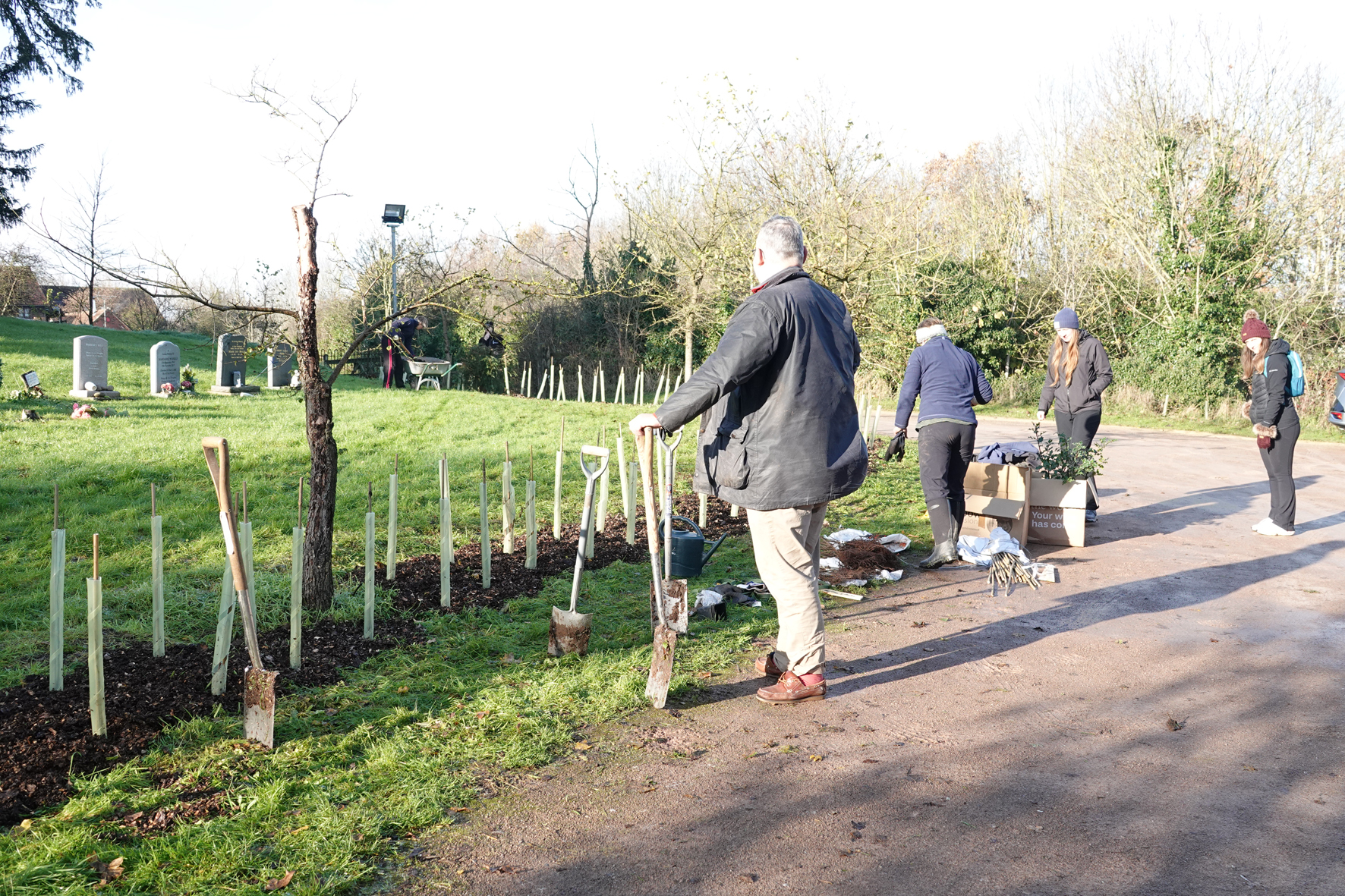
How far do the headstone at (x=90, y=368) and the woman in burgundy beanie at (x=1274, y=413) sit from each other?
15.9m

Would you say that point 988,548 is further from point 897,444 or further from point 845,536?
point 897,444

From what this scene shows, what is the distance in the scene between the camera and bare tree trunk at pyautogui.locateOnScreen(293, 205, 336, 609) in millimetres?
4883

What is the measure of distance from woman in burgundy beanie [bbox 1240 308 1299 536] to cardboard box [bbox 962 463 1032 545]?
2472mm

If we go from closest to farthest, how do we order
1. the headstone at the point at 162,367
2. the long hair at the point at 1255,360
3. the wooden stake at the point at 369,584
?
1. the wooden stake at the point at 369,584
2. the long hair at the point at 1255,360
3. the headstone at the point at 162,367

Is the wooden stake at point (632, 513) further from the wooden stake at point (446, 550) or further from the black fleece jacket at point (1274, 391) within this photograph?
the black fleece jacket at point (1274, 391)

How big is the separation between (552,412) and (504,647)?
1280cm

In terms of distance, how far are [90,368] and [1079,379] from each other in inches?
583

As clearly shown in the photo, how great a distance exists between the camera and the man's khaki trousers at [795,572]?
13.7 ft

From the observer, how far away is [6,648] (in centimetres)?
480

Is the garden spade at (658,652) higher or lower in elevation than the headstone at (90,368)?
lower

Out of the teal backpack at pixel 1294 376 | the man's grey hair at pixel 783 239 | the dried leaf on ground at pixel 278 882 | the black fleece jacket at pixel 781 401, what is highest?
the man's grey hair at pixel 783 239

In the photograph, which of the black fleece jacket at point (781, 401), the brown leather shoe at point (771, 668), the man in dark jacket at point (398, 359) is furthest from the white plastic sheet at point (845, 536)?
the man in dark jacket at point (398, 359)

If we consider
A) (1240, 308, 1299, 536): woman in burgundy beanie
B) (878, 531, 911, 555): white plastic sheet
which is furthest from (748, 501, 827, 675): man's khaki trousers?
(1240, 308, 1299, 536): woman in burgundy beanie

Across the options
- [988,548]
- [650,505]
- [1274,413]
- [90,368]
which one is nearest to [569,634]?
[650,505]
